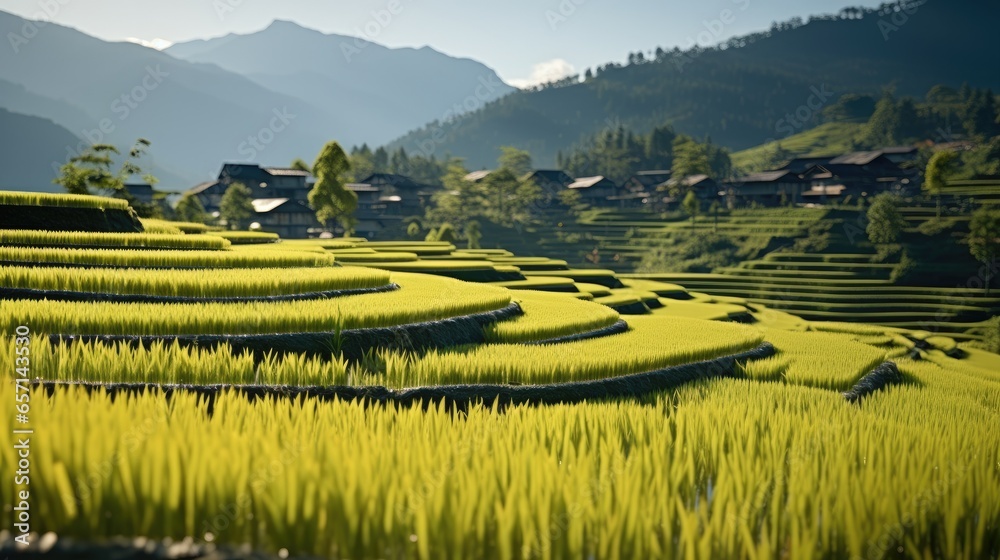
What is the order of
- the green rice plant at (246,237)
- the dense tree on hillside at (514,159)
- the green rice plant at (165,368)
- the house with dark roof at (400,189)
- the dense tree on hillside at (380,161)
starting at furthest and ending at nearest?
the dense tree on hillside at (380,161)
the dense tree on hillside at (514,159)
the house with dark roof at (400,189)
the green rice plant at (246,237)
the green rice plant at (165,368)

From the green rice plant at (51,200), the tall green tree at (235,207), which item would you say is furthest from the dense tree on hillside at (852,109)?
the green rice plant at (51,200)

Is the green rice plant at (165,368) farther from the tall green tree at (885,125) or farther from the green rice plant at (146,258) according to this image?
the tall green tree at (885,125)

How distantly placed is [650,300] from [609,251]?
4031 cm

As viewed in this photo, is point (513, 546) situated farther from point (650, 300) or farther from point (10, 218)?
point (650, 300)

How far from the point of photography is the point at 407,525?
323 cm

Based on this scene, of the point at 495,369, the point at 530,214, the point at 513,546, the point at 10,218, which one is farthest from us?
the point at 530,214

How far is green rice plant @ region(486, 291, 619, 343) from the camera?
1266 cm

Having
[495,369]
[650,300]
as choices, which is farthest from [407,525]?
[650,300]

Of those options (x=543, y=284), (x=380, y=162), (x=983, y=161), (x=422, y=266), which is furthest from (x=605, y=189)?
(x=422, y=266)

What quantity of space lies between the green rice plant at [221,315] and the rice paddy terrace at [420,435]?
0.13 ft

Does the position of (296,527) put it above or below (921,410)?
above

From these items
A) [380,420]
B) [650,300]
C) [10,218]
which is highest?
[10,218]

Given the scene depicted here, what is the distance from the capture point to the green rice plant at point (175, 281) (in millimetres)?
10508

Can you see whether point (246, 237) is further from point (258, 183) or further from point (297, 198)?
point (297, 198)
